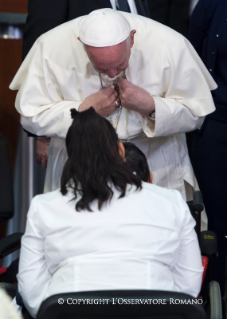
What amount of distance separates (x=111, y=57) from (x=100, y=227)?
3.15ft

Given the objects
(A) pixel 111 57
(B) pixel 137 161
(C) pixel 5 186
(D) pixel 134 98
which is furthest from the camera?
(C) pixel 5 186

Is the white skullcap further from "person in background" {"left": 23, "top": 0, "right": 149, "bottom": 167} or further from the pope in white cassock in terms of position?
"person in background" {"left": 23, "top": 0, "right": 149, "bottom": 167}

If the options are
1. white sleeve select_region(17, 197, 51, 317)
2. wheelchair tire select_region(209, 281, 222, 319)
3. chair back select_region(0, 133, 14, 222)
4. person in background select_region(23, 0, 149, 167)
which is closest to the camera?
white sleeve select_region(17, 197, 51, 317)

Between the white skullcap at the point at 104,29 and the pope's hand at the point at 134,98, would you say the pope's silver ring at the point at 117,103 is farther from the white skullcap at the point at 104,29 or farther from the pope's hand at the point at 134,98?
the white skullcap at the point at 104,29

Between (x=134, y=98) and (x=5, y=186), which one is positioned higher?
(x=134, y=98)

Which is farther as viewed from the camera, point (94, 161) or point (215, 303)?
point (215, 303)

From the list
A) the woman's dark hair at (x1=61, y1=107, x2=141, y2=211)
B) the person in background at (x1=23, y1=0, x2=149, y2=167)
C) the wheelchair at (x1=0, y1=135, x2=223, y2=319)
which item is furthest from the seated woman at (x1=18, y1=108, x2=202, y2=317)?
the person in background at (x1=23, y1=0, x2=149, y2=167)

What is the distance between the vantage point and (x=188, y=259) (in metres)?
2.30

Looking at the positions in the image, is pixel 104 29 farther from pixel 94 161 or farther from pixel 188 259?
pixel 188 259

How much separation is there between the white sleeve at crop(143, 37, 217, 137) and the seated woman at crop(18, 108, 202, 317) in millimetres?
804

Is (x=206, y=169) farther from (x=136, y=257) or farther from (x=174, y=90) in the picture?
(x=136, y=257)

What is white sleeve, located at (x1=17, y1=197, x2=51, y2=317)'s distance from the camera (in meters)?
2.22

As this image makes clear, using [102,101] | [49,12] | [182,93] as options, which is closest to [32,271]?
[102,101]

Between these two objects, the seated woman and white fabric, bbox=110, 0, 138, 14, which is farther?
white fabric, bbox=110, 0, 138, 14
